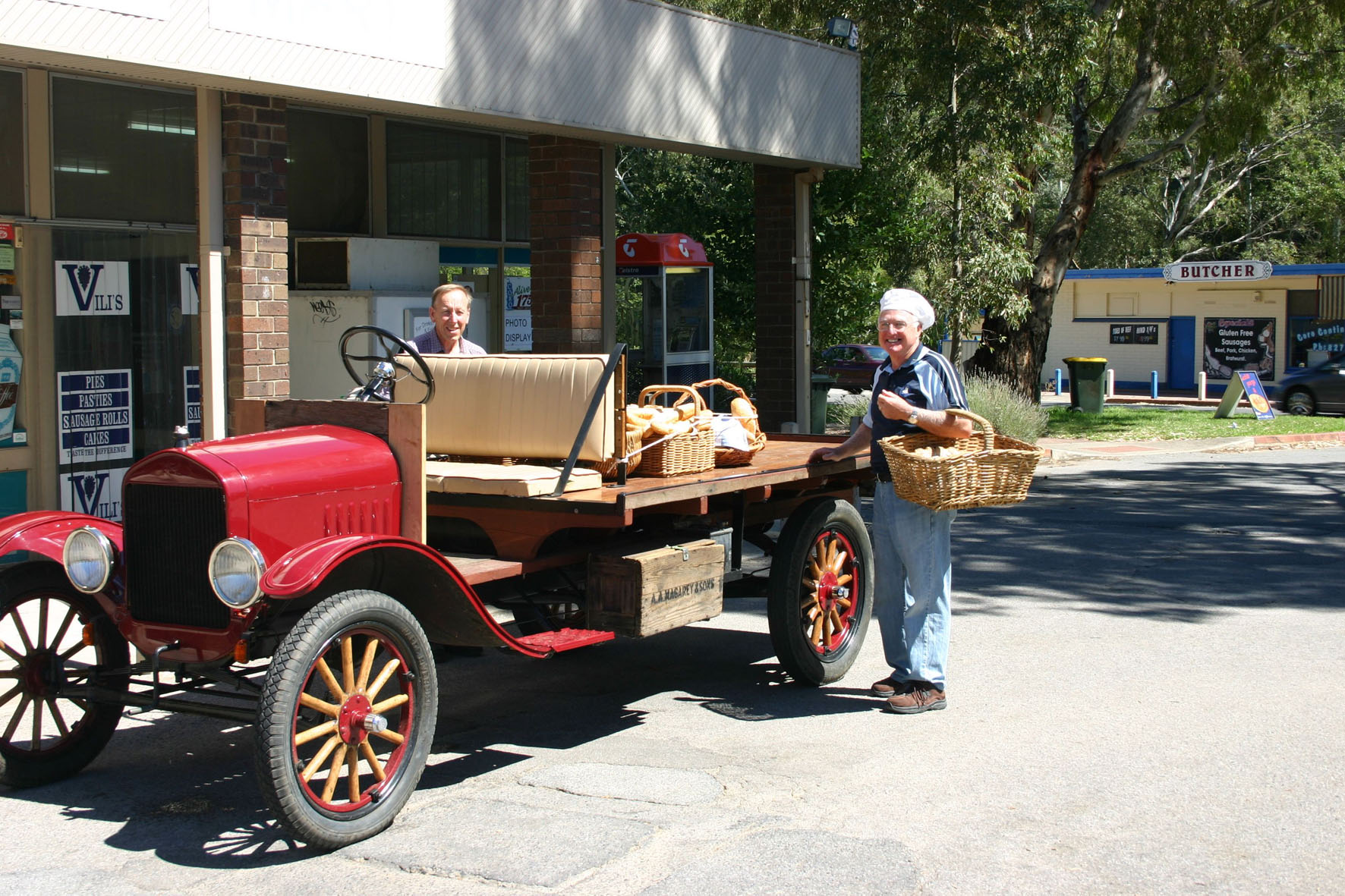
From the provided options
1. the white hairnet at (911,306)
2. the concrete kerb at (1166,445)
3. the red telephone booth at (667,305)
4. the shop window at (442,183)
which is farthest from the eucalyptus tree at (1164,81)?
the white hairnet at (911,306)

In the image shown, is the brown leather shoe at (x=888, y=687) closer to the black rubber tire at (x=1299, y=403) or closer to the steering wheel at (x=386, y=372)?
the steering wheel at (x=386, y=372)

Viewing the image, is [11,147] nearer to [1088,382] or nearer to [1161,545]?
[1161,545]

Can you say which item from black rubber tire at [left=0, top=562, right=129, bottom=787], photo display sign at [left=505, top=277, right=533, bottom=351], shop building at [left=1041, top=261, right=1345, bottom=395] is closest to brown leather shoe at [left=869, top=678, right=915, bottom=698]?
black rubber tire at [left=0, top=562, right=129, bottom=787]

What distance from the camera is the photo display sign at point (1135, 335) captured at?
1551 inches

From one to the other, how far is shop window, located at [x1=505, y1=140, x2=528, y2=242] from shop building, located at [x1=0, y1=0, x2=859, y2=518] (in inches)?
0.9

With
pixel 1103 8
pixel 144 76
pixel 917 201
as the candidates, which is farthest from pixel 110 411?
pixel 1103 8

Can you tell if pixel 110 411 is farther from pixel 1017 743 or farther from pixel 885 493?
pixel 1017 743

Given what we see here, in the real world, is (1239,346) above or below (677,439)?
above

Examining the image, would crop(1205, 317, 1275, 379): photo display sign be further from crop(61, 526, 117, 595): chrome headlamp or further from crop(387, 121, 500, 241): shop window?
crop(61, 526, 117, 595): chrome headlamp

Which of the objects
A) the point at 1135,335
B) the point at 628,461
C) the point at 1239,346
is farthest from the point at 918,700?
the point at 1135,335

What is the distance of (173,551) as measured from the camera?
16.5 feet

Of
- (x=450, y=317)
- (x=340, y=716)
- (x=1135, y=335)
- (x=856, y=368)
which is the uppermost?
(x=1135, y=335)

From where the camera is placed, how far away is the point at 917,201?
63.8 ft

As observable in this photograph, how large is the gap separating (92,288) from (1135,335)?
114 feet
